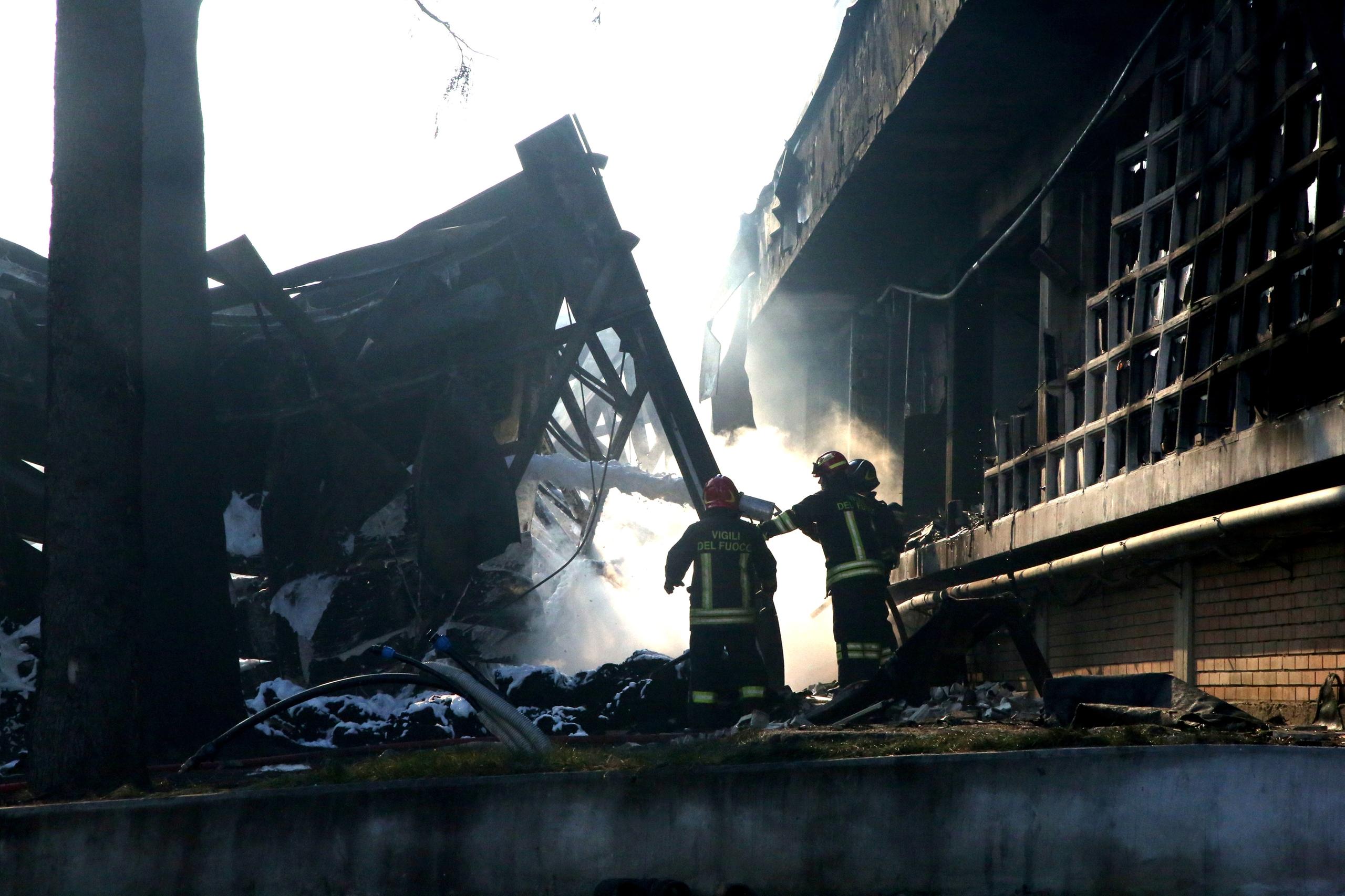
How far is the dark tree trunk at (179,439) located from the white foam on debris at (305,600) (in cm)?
297

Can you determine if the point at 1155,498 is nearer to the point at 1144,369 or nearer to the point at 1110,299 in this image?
the point at 1144,369

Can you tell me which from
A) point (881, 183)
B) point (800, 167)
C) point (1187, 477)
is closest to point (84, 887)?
point (1187, 477)

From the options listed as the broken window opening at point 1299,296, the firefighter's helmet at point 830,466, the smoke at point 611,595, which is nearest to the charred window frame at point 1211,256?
the broken window opening at point 1299,296

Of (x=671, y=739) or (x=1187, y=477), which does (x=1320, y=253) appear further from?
(x=671, y=739)

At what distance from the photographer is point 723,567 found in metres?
8.59

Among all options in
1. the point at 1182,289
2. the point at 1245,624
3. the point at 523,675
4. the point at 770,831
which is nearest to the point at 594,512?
the point at 523,675

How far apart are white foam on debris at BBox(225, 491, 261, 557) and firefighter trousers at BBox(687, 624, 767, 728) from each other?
16.5 ft

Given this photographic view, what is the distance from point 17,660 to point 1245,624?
8.20 m

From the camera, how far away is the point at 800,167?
1540 centimetres

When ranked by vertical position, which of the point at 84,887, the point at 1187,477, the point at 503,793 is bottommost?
the point at 84,887

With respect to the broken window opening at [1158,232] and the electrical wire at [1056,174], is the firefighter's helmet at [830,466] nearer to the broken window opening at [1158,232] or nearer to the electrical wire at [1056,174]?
the broken window opening at [1158,232]

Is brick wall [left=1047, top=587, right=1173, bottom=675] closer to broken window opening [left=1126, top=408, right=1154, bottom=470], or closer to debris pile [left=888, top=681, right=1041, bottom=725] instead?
debris pile [left=888, top=681, right=1041, bottom=725]

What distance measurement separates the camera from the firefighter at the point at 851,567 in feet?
28.6

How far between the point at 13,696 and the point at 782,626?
323 inches
